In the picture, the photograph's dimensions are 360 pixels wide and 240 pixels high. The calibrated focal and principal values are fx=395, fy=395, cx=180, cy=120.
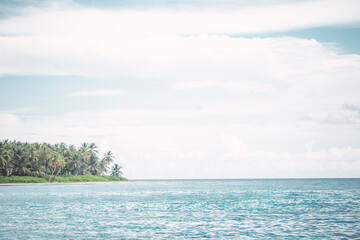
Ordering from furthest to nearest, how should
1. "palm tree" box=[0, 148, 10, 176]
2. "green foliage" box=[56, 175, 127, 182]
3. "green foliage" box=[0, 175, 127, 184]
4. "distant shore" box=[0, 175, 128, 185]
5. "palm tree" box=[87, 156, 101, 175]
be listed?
"palm tree" box=[87, 156, 101, 175], "green foliage" box=[56, 175, 127, 182], "green foliage" box=[0, 175, 127, 184], "distant shore" box=[0, 175, 128, 185], "palm tree" box=[0, 148, 10, 176]

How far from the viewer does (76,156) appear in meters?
168

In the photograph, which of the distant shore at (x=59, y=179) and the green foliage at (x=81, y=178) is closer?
the distant shore at (x=59, y=179)

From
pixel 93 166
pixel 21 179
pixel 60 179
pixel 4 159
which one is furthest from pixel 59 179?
pixel 4 159

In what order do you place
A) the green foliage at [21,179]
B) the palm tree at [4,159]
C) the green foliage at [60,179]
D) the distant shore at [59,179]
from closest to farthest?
the palm tree at [4,159], the green foliage at [21,179], the distant shore at [59,179], the green foliage at [60,179]

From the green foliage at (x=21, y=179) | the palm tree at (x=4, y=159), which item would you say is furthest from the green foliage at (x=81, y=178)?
the palm tree at (x=4, y=159)

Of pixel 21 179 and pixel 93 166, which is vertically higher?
pixel 93 166

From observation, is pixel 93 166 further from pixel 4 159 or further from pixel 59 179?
pixel 4 159

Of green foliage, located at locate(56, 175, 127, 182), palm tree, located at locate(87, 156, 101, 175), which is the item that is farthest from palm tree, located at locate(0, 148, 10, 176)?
palm tree, located at locate(87, 156, 101, 175)

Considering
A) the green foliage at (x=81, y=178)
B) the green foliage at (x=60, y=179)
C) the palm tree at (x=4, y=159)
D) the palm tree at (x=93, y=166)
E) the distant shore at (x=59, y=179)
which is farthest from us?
the palm tree at (x=93, y=166)

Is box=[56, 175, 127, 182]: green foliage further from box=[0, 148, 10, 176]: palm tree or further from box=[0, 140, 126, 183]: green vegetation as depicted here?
box=[0, 148, 10, 176]: palm tree

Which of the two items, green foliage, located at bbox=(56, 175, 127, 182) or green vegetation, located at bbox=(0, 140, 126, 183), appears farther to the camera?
green foliage, located at bbox=(56, 175, 127, 182)

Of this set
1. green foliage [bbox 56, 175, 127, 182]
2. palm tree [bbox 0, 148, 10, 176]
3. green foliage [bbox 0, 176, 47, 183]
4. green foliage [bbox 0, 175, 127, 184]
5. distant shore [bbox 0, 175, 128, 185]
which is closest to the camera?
palm tree [bbox 0, 148, 10, 176]

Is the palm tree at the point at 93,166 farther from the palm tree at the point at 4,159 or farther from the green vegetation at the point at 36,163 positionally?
the palm tree at the point at 4,159

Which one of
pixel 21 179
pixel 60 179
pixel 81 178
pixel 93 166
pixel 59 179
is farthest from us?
pixel 93 166
